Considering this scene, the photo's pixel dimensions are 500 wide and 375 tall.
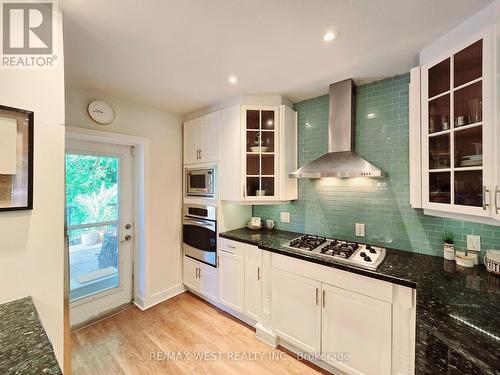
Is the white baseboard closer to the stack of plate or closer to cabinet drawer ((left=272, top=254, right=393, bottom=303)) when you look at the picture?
cabinet drawer ((left=272, top=254, right=393, bottom=303))

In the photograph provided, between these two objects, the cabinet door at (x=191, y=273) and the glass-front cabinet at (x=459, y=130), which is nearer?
the glass-front cabinet at (x=459, y=130)

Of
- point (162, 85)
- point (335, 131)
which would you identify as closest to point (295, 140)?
point (335, 131)

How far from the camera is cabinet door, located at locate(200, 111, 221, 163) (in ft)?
8.33

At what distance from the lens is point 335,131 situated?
208 centimetres

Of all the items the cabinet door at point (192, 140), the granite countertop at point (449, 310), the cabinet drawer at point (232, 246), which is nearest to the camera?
the granite countertop at point (449, 310)

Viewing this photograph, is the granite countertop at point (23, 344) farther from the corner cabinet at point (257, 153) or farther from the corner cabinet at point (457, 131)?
the corner cabinet at point (457, 131)

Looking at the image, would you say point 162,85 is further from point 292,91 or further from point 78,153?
point 292,91

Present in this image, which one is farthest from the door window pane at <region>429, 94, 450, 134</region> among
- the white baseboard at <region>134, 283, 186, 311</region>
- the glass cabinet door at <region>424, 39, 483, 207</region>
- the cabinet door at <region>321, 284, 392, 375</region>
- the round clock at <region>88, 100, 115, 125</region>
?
the white baseboard at <region>134, 283, 186, 311</region>

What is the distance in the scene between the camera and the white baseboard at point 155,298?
258 cm

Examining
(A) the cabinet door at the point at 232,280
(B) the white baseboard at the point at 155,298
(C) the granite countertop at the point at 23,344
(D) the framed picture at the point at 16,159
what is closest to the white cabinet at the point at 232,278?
(A) the cabinet door at the point at 232,280

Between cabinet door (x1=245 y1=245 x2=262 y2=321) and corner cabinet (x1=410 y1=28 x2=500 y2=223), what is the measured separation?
4.71 feet

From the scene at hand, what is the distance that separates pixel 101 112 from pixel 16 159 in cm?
151

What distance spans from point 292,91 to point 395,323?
217cm

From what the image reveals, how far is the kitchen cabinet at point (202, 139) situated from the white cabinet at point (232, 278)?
44.5 inches
